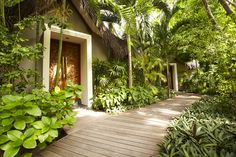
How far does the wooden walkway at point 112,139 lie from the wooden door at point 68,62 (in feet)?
9.95

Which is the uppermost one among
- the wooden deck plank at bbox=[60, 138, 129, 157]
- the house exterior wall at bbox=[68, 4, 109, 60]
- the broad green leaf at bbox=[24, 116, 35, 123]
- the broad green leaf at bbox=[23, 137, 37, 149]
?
the house exterior wall at bbox=[68, 4, 109, 60]

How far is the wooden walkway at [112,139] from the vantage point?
3531mm

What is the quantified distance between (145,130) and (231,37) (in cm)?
362

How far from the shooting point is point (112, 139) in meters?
4.07

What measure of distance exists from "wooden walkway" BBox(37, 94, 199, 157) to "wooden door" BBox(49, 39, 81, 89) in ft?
9.95

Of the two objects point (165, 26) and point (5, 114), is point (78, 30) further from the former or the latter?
point (5, 114)

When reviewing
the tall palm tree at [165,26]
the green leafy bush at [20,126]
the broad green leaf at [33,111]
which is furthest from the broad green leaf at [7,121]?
the tall palm tree at [165,26]

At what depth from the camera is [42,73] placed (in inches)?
255

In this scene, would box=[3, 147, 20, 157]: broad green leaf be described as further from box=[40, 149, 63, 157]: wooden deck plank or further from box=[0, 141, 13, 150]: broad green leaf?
box=[40, 149, 63, 157]: wooden deck plank

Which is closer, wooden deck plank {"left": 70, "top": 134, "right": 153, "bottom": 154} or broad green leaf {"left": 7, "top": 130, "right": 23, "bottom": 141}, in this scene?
broad green leaf {"left": 7, "top": 130, "right": 23, "bottom": 141}

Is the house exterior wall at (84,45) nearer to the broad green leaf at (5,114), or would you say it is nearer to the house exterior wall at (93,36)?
the house exterior wall at (93,36)

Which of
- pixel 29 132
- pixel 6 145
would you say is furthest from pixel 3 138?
pixel 29 132

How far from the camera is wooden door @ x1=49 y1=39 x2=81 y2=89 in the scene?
7723 millimetres

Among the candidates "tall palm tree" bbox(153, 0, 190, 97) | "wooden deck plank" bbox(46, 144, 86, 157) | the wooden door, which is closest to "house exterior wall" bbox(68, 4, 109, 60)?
the wooden door
